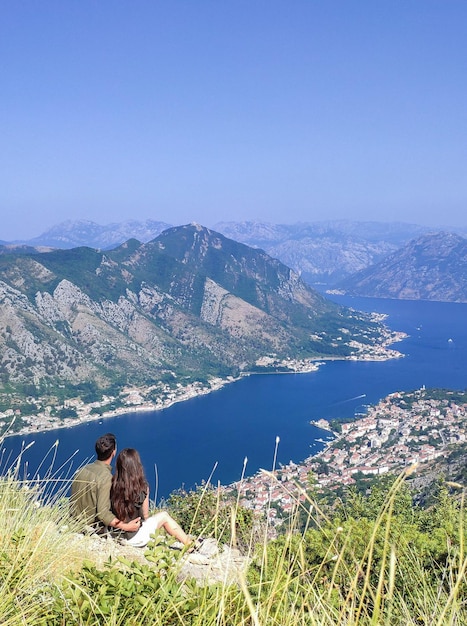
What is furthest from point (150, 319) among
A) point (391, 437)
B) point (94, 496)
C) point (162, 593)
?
point (162, 593)

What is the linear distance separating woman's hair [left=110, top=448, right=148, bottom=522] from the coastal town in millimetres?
27799

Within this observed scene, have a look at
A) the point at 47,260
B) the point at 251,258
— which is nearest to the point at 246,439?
the point at 47,260

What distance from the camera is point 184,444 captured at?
44844 mm

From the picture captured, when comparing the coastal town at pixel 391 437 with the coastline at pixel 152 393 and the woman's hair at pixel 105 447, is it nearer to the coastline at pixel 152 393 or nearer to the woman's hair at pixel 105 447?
the coastline at pixel 152 393

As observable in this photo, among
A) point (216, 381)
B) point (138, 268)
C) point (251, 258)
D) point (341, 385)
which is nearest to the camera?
point (341, 385)

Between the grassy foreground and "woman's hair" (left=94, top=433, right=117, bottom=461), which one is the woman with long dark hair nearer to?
"woman's hair" (left=94, top=433, right=117, bottom=461)

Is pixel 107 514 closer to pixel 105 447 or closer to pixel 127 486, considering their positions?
pixel 127 486

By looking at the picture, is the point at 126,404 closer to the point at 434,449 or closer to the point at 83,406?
the point at 83,406

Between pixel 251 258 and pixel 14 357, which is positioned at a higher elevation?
pixel 251 258

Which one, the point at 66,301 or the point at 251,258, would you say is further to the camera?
the point at 251,258

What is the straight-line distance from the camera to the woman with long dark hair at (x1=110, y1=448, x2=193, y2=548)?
2996 mm

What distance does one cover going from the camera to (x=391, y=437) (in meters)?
45.7

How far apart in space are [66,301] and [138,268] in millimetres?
31727

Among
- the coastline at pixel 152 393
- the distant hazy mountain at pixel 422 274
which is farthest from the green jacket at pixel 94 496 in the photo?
the distant hazy mountain at pixel 422 274
